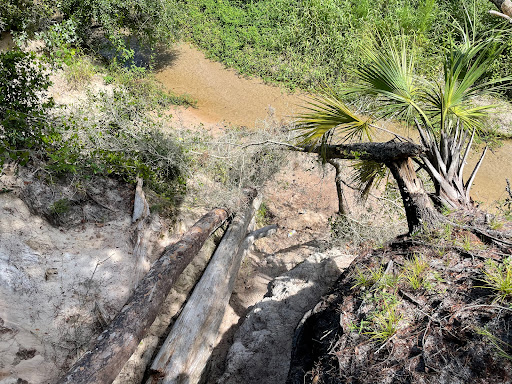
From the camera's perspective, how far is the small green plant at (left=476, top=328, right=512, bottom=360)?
238 centimetres

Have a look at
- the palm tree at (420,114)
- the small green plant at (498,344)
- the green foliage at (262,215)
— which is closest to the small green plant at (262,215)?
the green foliage at (262,215)

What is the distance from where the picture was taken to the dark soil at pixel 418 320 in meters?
2.54

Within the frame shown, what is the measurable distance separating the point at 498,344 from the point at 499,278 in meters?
0.55

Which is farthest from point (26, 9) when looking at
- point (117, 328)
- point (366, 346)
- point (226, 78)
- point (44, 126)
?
point (366, 346)

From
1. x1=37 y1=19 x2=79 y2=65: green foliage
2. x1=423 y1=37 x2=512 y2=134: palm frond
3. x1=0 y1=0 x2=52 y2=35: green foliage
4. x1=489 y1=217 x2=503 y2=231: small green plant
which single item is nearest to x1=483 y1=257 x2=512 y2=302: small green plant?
x1=489 y1=217 x2=503 y2=231: small green plant

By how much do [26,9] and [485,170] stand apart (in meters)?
12.6

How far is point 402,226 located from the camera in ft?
21.8

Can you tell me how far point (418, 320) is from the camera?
2938 millimetres

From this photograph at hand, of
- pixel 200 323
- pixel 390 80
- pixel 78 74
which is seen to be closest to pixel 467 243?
pixel 390 80

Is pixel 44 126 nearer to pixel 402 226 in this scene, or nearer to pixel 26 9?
pixel 26 9

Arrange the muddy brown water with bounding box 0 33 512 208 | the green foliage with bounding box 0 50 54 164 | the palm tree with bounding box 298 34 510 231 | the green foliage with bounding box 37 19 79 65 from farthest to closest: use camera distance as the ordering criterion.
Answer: the muddy brown water with bounding box 0 33 512 208, the green foliage with bounding box 37 19 79 65, the green foliage with bounding box 0 50 54 164, the palm tree with bounding box 298 34 510 231

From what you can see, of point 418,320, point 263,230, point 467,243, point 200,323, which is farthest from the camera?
Answer: point 263,230

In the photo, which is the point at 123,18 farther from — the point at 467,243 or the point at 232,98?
the point at 467,243

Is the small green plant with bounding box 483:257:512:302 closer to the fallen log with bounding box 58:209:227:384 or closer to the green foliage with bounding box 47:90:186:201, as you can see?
the fallen log with bounding box 58:209:227:384
